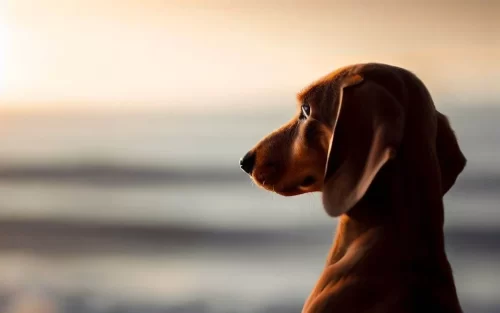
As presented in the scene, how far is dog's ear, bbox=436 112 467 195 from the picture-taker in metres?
0.92

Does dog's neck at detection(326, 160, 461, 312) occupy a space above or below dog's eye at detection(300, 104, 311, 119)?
below

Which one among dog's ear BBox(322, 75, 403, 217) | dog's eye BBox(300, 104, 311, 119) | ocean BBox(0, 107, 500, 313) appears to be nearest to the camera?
dog's ear BBox(322, 75, 403, 217)

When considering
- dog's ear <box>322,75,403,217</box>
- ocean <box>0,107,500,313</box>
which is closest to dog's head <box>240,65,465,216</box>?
dog's ear <box>322,75,403,217</box>

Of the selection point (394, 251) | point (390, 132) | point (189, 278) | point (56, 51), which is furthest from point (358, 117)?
point (56, 51)

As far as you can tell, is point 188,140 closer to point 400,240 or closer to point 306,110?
point 306,110

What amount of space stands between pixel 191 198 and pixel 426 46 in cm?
55

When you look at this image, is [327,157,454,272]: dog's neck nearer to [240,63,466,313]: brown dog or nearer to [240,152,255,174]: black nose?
[240,63,466,313]: brown dog

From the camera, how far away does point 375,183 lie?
84cm

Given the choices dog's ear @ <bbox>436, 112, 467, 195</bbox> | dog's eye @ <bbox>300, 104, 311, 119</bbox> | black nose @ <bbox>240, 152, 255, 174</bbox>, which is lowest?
dog's ear @ <bbox>436, 112, 467, 195</bbox>

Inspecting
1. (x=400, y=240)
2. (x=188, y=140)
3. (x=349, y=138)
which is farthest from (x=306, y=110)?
(x=188, y=140)

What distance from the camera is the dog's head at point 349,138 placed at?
80cm

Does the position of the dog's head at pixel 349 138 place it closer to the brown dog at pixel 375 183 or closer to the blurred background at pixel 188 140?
the brown dog at pixel 375 183

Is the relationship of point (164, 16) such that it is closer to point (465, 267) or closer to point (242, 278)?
point (242, 278)

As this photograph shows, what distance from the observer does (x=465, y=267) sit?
4.04 feet
